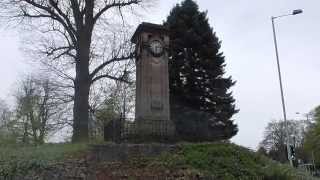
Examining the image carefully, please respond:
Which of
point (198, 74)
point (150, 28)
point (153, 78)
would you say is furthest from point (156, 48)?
point (198, 74)

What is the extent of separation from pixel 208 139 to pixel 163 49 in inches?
198

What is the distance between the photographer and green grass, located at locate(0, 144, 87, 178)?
560 inches

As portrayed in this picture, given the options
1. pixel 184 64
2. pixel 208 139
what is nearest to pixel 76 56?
pixel 208 139

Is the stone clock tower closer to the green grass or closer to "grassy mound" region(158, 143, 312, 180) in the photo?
"grassy mound" region(158, 143, 312, 180)

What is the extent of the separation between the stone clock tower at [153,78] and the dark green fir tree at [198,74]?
269 inches

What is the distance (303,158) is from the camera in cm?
7581

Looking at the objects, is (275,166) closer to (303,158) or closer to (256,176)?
(256,176)

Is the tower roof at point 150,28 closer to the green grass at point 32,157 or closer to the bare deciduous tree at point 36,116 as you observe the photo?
the green grass at point 32,157

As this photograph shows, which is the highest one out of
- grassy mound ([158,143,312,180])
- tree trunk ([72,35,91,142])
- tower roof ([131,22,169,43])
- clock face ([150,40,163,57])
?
tower roof ([131,22,169,43])

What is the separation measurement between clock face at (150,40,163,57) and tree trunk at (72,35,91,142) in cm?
352

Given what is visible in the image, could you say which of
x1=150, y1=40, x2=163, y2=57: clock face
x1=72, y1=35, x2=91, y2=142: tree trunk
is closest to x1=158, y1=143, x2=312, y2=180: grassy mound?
x1=150, y1=40, x2=163, y2=57: clock face

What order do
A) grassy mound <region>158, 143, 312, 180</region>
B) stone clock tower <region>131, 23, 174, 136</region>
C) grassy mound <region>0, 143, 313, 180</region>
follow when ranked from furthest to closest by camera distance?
stone clock tower <region>131, 23, 174, 136</region>, grassy mound <region>158, 143, 312, 180</region>, grassy mound <region>0, 143, 313, 180</region>

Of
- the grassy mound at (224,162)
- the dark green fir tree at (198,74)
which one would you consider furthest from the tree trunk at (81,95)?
the dark green fir tree at (198,74)

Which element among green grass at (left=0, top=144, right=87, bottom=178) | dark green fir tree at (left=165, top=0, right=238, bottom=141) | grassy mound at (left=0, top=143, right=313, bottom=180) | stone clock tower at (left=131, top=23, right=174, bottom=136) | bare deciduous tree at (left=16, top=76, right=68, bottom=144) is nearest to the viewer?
green grass at (left=0, top=144, right=87, bottom=178)
